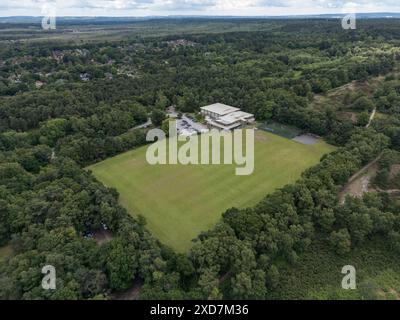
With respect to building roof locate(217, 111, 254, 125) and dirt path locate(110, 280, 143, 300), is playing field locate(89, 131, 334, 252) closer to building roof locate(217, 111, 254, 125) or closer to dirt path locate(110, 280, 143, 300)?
dirt path locate(110, 280, 143, 300)

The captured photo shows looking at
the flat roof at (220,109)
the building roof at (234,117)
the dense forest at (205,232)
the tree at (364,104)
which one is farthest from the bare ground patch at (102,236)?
the tree at (364,104)

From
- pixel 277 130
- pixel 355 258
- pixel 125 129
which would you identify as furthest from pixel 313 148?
pixel 125 129

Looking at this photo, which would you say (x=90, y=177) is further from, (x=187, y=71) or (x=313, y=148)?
(x=187, y=71)

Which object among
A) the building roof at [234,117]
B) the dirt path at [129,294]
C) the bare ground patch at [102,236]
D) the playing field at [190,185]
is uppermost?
the building roof at [234,117]

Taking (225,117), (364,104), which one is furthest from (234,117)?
(364,104)

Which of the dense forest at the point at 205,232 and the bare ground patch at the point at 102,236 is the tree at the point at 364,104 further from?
the bare ground patch at the point at 102,236
